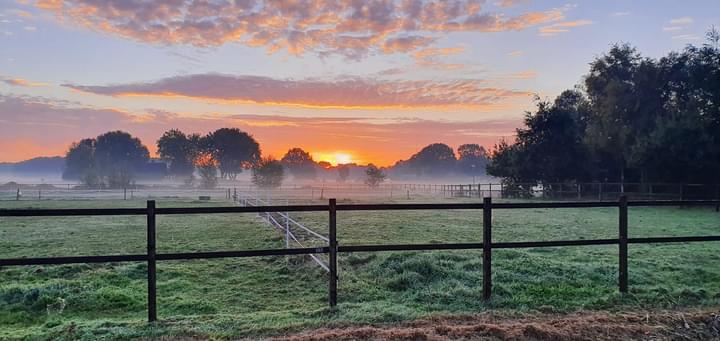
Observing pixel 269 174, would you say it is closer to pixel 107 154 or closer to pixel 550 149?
pixel 550 149

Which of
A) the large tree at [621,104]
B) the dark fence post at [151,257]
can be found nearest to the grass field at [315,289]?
the dark fence post at [151,257]

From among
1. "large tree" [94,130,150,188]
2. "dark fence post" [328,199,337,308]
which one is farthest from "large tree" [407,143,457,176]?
"dark fence post" [328,199,337,308]

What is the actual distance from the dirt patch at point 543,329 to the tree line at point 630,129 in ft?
85.8

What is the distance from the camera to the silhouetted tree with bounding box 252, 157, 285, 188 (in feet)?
270

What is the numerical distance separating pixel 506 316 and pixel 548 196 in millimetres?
34672

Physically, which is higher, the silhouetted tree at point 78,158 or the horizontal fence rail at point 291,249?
the silhouetted tree at point 78,158

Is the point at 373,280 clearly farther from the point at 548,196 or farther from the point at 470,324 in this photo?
the point at 548,196

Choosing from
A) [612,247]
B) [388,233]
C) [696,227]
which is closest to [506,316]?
[612,247]

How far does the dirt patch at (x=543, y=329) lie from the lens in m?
4.44

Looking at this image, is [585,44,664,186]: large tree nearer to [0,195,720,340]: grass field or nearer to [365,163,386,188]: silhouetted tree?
[0,195,720,340]: grass field

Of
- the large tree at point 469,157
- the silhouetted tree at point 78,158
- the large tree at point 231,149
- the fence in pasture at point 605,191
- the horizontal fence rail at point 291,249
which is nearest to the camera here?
the horizontal fence rail at point 291,249

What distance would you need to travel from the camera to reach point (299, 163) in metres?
128

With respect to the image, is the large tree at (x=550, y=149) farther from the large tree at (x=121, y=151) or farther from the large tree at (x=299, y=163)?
the large tree at (x=121, y=151)

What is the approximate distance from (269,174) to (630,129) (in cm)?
6328
